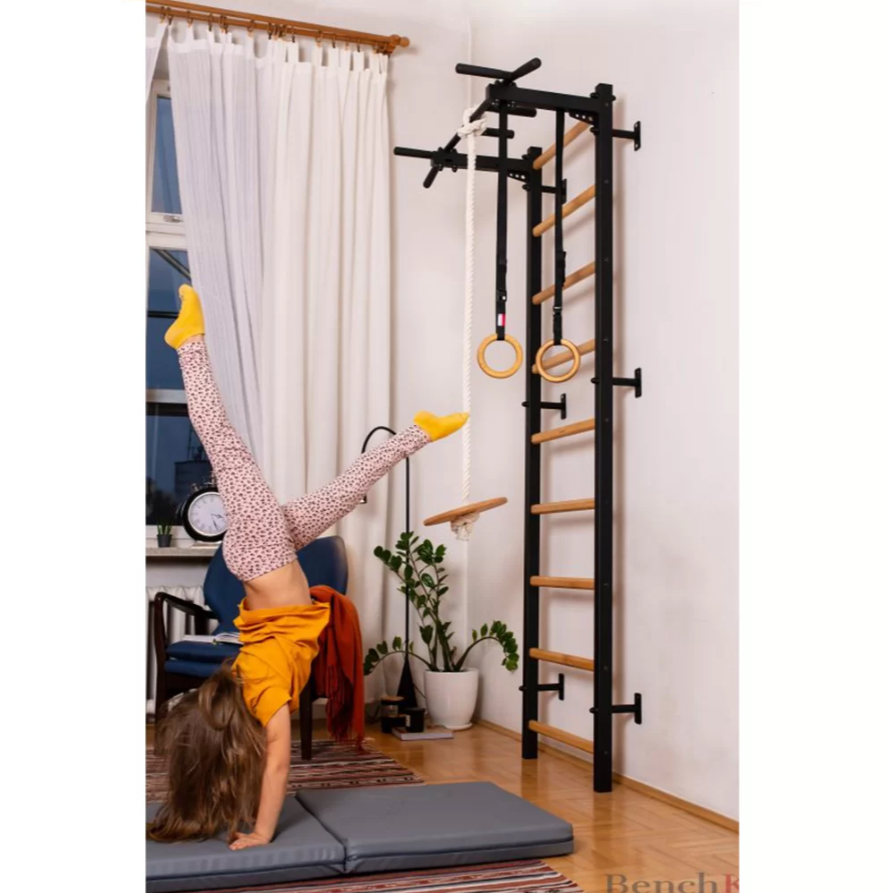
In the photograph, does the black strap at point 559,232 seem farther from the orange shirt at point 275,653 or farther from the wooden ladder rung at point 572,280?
the orange shirt at point 275,653

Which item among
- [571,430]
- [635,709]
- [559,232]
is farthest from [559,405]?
[635,709]

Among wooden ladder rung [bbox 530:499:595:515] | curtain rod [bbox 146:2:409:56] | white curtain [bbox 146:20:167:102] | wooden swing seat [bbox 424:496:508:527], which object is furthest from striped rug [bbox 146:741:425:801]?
curtain rod [bbox 146:2:409:56]

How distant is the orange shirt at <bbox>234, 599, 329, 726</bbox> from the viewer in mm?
2652

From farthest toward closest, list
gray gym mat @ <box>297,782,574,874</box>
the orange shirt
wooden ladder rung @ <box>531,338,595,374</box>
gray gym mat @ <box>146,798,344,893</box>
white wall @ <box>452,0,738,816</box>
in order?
wooden ladder rung @ <box>531,338,595,374</box>
white wall @ <box>452,0,738,816</box>
the orange shirt
gray gym mat @ <box>297,782,574,874</box>
gray gym mat @ <box>146,798,344,893</box>

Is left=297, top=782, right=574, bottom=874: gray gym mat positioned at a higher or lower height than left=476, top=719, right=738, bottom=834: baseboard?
higher

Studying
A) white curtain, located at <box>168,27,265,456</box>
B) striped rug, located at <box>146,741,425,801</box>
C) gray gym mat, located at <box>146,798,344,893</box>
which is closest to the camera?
gray gym mat, located at <box>146,798,344,893</box>

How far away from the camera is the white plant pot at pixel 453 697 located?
4.49 m

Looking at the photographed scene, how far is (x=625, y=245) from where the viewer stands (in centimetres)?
361

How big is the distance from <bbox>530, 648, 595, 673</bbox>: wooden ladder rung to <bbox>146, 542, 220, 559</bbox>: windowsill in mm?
1546

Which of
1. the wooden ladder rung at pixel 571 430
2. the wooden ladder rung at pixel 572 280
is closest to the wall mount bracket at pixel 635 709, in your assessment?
the wooden ladder rung at pixel 571 430

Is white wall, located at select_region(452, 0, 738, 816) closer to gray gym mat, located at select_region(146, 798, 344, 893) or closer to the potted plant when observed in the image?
the potted plant

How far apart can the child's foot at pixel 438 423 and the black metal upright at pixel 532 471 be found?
86cm

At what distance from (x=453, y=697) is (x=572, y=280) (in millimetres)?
1945

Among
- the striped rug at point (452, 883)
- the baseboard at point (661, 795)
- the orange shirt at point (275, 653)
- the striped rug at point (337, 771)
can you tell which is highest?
the orange shirt at point (275, 653)
